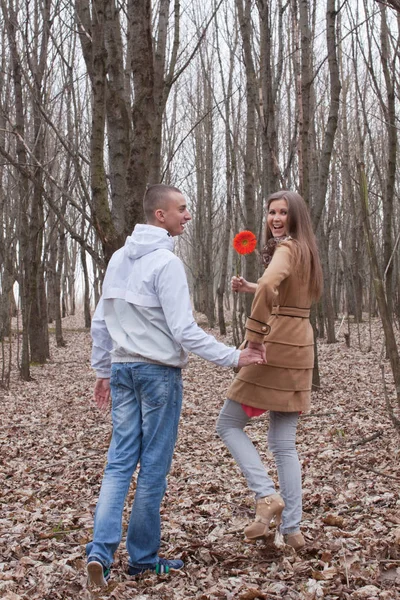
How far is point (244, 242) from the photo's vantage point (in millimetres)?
3320

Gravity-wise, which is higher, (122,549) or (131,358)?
(131,358)

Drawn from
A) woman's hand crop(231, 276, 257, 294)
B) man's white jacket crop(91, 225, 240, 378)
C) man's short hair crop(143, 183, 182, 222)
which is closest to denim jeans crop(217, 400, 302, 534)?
man's white jacket crop(91, 225, 240, 378)

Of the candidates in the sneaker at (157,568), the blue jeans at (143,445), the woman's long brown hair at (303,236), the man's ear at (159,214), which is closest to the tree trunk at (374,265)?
the woman's long brown hair at (303,236)

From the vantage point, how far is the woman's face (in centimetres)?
303

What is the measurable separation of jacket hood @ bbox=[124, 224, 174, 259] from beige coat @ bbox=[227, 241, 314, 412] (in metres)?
0.52

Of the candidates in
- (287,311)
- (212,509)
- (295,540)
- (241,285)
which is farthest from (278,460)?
(212,509)

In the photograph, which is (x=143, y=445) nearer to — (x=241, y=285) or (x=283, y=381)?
(x=283, y=381)

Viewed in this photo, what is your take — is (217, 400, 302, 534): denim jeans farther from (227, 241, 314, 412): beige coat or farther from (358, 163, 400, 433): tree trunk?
(358, 163, 400, 433): tree trunk

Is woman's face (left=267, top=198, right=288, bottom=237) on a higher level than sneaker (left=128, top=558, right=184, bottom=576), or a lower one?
higher

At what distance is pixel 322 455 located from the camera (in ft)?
15.9

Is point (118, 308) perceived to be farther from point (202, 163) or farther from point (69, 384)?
point (202, 163)

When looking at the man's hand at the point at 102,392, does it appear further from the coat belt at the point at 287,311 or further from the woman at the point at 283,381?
the coat belt at the point at 287,311

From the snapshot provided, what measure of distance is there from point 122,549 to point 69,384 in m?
6.78

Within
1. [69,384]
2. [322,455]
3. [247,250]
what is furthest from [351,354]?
[247,250]
